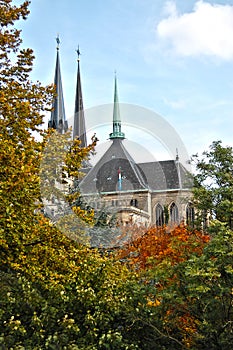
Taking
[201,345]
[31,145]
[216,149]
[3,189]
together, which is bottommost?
[201,345]

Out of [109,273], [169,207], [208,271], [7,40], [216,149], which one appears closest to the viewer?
[208,271]

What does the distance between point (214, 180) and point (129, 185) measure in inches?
726

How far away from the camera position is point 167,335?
342 inches

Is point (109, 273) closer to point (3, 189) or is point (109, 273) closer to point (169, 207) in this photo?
point (3, 189)

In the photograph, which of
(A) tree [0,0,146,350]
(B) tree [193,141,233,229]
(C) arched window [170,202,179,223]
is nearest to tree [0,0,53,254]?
(A) tree [0,0,146,350]

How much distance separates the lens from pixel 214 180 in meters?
23.2

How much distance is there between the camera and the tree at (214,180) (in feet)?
69.9

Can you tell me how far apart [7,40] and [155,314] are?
21.0ft

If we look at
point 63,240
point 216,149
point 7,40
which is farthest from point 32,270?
point 216,149

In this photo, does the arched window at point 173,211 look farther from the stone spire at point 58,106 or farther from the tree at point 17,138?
the tree at point 17,138

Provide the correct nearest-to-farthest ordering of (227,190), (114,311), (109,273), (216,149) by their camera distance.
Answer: (114,311)
(109,273)
(227,190)
(216,149)

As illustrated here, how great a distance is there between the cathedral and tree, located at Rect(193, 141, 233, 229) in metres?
0.90

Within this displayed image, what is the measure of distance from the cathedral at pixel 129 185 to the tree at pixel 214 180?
897 millimetres

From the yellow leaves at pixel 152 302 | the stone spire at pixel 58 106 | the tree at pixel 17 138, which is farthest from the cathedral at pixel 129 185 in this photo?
the yellow leaves at pixel 152 302
